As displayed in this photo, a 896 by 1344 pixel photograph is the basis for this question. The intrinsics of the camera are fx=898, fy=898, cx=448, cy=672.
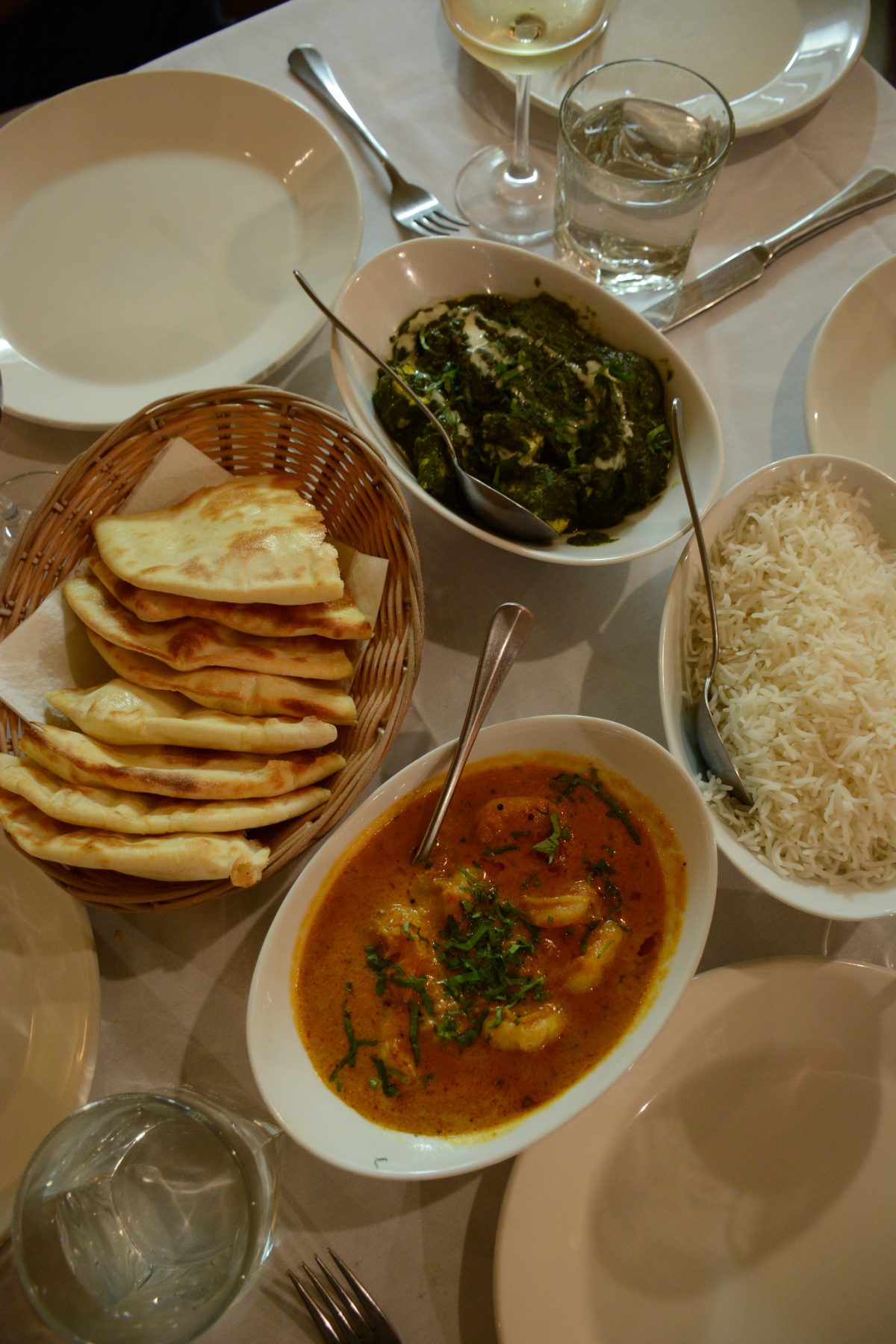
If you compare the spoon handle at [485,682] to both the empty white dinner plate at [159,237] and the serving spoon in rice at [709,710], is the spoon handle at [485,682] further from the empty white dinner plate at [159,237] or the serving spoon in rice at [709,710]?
the empty white dinner plate at [159,237]

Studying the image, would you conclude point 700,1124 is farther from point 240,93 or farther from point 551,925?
point 240,93

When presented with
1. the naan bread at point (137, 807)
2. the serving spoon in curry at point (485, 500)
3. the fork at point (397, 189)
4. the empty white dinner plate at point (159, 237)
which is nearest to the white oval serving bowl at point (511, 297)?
the serving spoon in curry at point (485, 500)

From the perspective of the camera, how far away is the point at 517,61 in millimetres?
1734

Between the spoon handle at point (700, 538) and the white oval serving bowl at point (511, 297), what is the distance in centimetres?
4

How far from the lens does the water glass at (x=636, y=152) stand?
67.0 inches

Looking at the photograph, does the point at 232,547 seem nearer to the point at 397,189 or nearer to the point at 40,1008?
the point at 40,1008

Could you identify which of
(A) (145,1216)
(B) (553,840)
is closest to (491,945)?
(B) (553,840)

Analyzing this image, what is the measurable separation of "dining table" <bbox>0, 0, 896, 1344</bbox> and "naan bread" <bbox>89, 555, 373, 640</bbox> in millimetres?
266

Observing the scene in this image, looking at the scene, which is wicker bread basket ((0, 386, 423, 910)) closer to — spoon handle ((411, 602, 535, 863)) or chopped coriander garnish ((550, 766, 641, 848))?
spoon handle ((411, 602, 535, 863))

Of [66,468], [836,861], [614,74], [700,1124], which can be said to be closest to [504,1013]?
[700,1124]

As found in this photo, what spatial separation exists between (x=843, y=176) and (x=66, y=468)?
5.86ft

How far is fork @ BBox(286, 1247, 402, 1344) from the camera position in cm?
126

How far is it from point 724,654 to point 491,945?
625 mm

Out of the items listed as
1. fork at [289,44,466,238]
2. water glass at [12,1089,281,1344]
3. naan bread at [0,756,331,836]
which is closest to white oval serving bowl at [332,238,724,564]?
fork at [289,44,466,238]
